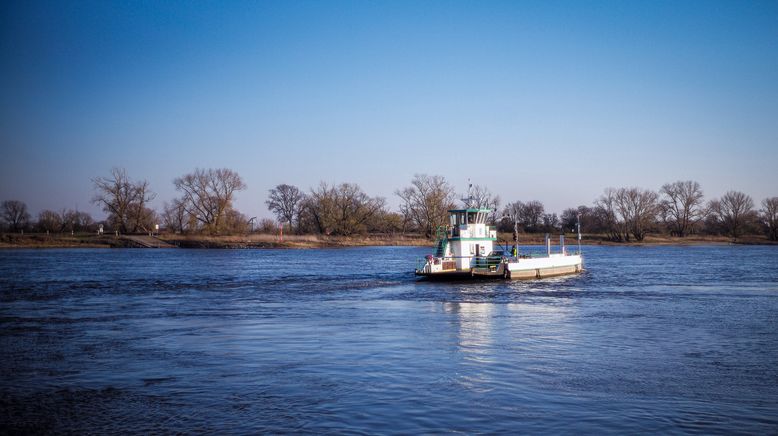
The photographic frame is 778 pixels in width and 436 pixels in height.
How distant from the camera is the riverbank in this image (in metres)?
98.9

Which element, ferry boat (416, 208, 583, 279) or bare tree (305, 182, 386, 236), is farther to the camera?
bare tree (305, 182, 386, 236)

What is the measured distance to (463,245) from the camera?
4300 cm

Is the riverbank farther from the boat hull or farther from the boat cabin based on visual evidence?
the boat hull

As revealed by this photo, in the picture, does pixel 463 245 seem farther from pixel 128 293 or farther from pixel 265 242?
pixel 265 242

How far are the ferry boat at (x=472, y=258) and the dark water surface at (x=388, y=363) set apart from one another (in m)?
8.68

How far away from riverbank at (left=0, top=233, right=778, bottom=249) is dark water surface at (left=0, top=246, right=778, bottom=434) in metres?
70.5

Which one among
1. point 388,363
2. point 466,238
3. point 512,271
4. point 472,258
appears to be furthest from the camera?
point 466,238

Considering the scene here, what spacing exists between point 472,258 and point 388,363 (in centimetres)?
2732

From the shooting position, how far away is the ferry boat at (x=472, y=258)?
41031 millimetres

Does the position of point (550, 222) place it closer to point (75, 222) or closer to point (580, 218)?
point (580, 218)

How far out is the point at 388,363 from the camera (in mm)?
15633

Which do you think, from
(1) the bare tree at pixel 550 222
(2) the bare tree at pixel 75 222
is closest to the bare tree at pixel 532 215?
(1) the bare tree at pixel 550 222

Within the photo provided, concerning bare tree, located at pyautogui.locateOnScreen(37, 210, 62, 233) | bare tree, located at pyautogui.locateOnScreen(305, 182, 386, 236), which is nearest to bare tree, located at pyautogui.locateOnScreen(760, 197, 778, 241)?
bare tree, located at pyautogui.locateOnScreen(305, 182, 386, 236)

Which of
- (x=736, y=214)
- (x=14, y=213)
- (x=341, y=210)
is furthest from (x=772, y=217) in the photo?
(x=14, y=213)
